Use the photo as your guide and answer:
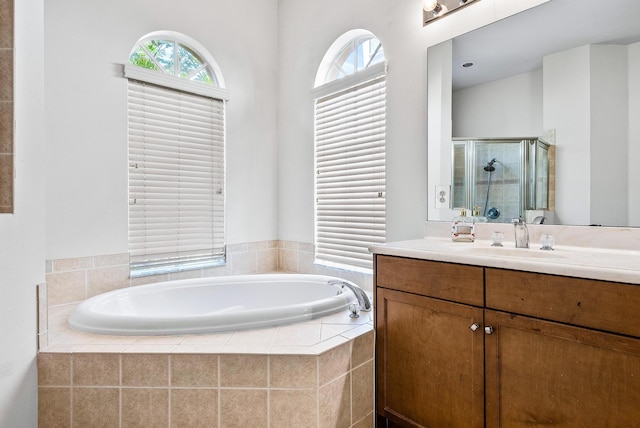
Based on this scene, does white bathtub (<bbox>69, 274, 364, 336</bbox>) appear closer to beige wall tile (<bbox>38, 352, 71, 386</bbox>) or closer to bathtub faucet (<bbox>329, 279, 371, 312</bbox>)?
bathtub faucet (<bbox>329, 279, 371, 312</bbox>)

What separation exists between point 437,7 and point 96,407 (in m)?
2.52

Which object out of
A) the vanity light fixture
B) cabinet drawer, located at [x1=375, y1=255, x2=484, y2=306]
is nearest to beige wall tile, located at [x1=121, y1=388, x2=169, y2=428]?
cabinet drawer, located at [x1=375, y1=255, x2=484, y2=306]

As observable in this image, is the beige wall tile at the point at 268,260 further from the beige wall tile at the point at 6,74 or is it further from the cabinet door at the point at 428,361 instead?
the beige wall tile at the point at 6,74

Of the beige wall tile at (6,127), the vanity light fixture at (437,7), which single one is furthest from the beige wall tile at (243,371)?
the vanity light fixture at (437,7)

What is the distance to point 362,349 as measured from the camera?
60.8 inches

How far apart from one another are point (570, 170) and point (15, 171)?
2.24 metres

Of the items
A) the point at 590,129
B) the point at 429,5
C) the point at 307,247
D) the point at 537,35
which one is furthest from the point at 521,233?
the point at 307,247

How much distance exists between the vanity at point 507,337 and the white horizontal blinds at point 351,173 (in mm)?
838

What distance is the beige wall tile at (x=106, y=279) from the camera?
213 cm

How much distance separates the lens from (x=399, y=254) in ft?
4.99

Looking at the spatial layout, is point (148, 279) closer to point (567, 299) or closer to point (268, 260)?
point (268, 260)

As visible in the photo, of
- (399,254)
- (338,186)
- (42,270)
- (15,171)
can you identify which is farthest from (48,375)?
(338,186)

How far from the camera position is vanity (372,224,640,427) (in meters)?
1.00

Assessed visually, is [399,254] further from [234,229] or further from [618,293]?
[234,229]
